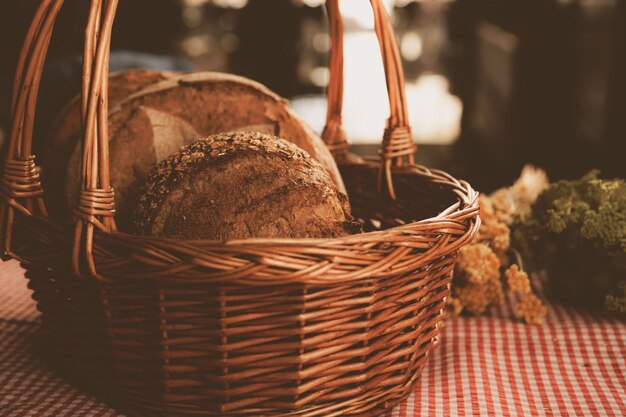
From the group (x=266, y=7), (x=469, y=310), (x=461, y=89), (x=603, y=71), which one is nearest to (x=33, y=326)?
(x=469, y=310)

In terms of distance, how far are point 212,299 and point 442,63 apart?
22.9 feet

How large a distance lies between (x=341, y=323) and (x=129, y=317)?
0.26 m

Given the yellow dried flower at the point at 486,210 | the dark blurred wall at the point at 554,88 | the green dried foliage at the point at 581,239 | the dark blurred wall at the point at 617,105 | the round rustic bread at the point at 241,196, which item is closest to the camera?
the round rustic bread at the point at 241,196

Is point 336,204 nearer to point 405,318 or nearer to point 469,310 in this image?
point 405,318

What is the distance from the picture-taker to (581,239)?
1225 millimetres

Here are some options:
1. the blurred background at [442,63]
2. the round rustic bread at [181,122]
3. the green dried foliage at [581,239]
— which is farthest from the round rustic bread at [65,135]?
the green dried foliage at [581,239]

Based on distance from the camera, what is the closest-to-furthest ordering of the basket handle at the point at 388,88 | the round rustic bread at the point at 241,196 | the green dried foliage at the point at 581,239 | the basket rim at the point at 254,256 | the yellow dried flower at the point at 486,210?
1. the basket rim at the point at 254,256
2. the round rustic bread at the point at 241,196
3. the basket handle at the point at 388,88
4. the green dried foliage at the point at 581,239
5. the yellow dried flower at the point at 486,210

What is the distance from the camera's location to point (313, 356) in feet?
2.55

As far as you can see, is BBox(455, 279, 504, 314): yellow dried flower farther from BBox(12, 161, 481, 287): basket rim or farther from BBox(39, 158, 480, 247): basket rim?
BBox(12, 161, 481, 287): basket rim

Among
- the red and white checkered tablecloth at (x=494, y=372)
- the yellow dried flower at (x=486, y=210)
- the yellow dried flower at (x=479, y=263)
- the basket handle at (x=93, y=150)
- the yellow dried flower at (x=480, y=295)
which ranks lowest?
the red and white checkered tablecloth at (x=494, y=372)

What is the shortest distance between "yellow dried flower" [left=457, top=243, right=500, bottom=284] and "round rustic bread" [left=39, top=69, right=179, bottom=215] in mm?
744

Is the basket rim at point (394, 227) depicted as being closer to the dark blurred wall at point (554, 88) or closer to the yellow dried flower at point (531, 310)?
the yellow dried flower at point (531, 310)

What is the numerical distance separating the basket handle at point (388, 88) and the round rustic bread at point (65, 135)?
377mm

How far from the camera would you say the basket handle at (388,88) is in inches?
42.5
